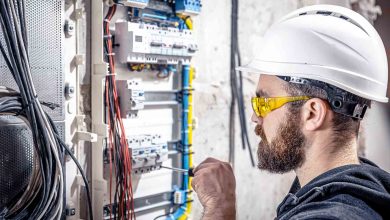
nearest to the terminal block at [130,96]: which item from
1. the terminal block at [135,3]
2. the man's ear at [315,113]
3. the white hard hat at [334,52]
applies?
the terminal block at [135,3]

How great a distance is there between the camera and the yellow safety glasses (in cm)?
135

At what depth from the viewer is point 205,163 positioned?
1.62m

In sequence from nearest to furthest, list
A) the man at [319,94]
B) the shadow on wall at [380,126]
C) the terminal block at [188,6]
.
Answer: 1. the man at [319,94]
2. the terminal block at [188,6]
3. the shadow on wall at [380,126]

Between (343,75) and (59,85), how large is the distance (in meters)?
1.18

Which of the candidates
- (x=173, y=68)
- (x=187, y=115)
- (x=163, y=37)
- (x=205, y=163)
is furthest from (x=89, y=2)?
(x=205, y=163)

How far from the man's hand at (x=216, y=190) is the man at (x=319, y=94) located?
205 mm

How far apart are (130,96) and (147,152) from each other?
1.00 ft

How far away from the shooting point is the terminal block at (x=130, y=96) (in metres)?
2.03

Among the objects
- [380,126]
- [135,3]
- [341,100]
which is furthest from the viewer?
[380,126]

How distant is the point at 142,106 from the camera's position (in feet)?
6.79

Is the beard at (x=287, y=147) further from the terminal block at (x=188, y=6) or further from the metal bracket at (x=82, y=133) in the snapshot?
the terminal block at (x=188, y=6)

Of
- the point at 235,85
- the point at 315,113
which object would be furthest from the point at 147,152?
the point at 315,113

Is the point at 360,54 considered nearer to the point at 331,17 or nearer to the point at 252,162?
the point at 331,17

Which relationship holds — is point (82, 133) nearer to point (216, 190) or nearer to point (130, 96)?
point (130, 96)
